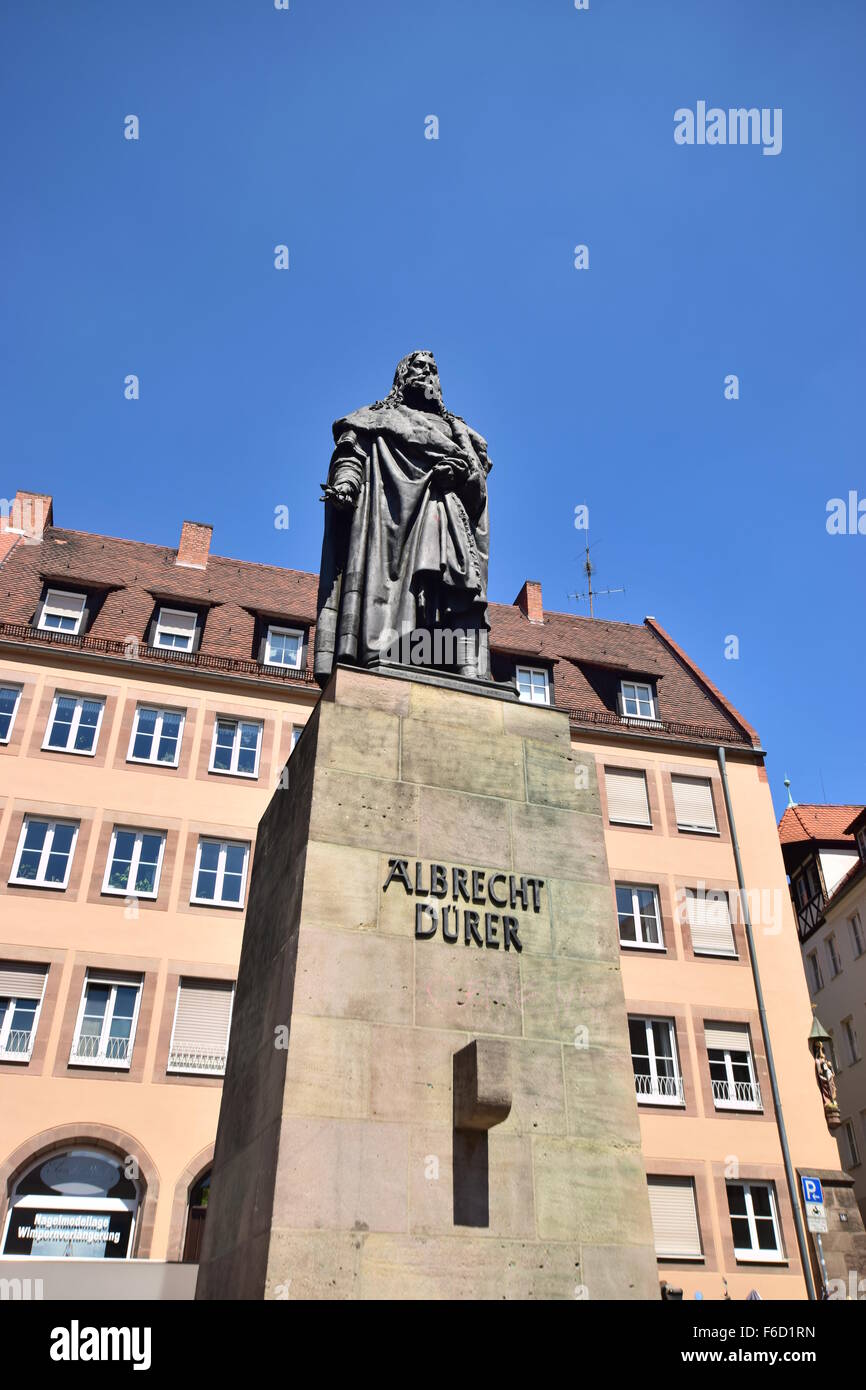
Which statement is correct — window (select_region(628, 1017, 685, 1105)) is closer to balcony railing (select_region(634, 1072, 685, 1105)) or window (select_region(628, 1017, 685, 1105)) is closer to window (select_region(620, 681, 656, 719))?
balcony railing (select_region(634, 1072, 685, 1105))

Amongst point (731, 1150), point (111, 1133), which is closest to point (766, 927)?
point (731, 1150)

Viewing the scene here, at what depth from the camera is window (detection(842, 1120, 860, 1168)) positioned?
1519 inches

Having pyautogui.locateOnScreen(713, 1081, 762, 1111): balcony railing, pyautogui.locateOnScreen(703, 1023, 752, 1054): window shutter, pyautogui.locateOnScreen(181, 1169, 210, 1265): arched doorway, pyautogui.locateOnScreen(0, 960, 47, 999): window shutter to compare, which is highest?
pyautogui.locateOnScreen(703, 1023, 752, 1054): window shutter

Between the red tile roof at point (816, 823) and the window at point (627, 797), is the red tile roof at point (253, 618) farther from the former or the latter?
the red tile roof at point (816, 823)

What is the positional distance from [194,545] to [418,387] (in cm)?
2751

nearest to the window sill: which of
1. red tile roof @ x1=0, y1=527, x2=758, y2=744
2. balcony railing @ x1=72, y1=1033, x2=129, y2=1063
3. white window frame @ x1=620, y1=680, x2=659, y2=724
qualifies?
balcony railing @ x1=72, y1=1033, x2=129, y2=1063

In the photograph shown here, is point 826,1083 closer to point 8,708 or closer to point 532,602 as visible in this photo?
point 532,602

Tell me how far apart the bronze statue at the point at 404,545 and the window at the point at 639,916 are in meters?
21.2

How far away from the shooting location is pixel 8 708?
2839 centimetres

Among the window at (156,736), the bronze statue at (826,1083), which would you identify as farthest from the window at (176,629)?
the bronze statue at (826,1083)

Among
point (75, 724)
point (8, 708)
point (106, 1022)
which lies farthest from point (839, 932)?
point (8, 708)

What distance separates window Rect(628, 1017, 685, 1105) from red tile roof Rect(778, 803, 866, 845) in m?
19.4

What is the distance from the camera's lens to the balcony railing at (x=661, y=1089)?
27172 mm

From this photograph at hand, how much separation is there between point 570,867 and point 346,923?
1.79 meters
